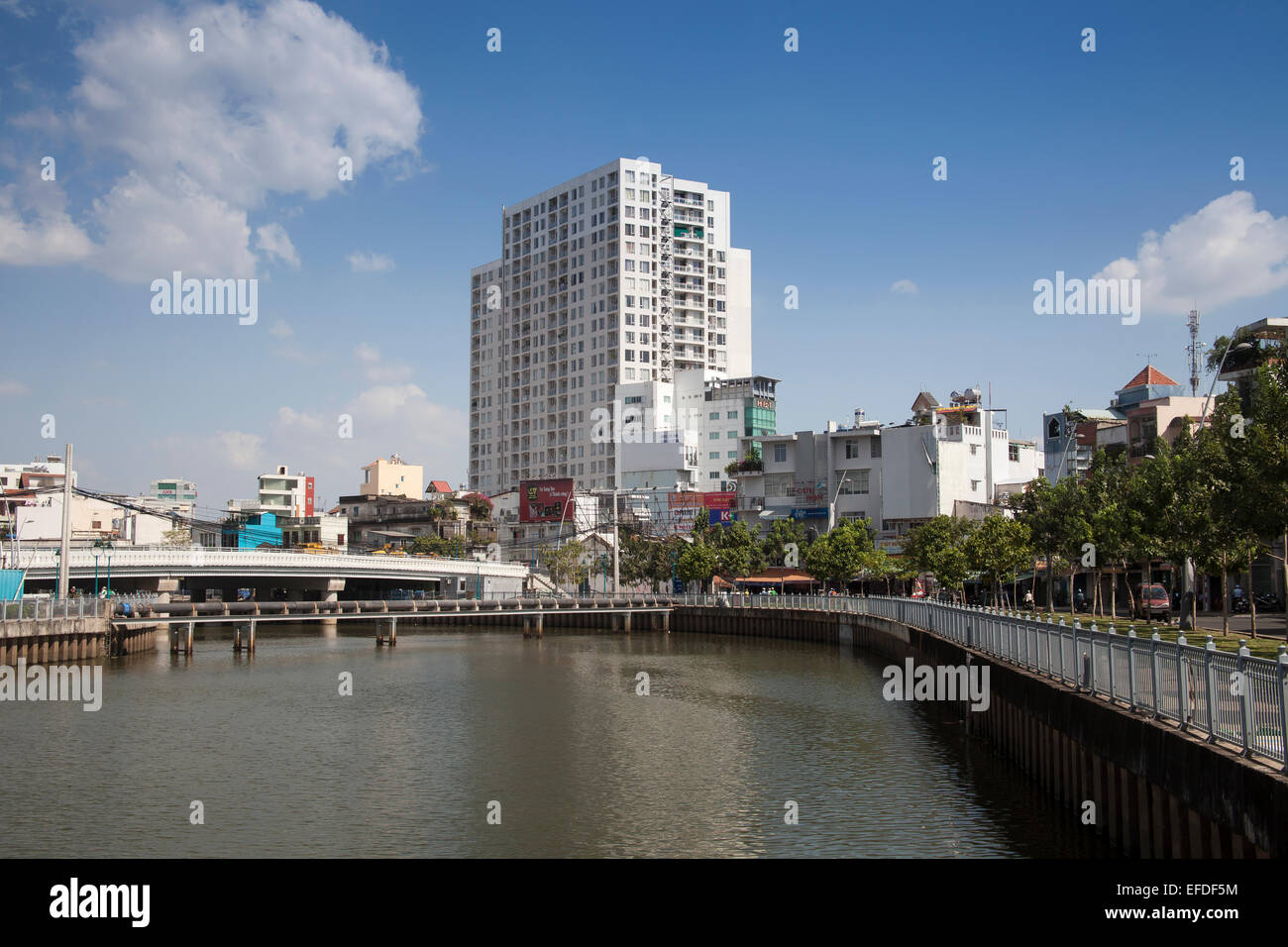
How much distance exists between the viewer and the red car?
61.1 metres

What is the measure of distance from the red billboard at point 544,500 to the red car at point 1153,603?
86979 mm

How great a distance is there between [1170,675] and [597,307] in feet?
526

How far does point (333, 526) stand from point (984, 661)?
14719cm

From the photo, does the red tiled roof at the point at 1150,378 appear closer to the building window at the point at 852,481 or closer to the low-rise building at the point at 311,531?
the building window at the point at 852,481

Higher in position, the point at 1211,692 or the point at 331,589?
the point at 1211,692

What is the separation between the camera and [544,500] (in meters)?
147

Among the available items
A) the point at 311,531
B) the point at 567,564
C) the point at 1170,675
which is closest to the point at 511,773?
the point at 1170,675

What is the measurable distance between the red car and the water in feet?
55.7

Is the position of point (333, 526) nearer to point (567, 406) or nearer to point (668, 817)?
point (567, 406)

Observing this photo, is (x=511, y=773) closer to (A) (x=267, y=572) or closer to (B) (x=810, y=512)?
(A) (x=267, y=572)

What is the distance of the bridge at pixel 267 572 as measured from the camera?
3142 inches

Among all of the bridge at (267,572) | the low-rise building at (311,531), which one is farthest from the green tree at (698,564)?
the low-rise building at (311,531)
